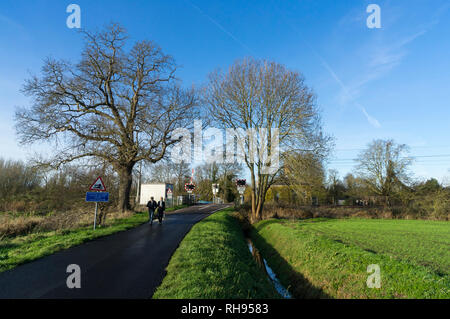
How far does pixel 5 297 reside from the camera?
420 cm

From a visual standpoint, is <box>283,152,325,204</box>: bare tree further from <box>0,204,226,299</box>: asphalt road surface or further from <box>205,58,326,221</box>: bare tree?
<box>0,204,226,299</box>: asphalt road surface

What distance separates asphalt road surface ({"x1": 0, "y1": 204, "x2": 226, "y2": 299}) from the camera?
14.7 feet

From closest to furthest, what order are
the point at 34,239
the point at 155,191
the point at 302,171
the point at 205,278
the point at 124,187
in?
the point at 205,278 → the point at 34,239 → the point at 302,171 → the point at 124,187 → the point at 155,191

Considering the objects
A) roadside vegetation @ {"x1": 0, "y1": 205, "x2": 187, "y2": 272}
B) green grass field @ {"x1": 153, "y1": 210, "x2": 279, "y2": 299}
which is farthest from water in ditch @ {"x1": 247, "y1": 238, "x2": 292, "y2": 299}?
roadside vegetation @ {"x1": 0, "y1": 205, "x2": 187, "y2": 272}

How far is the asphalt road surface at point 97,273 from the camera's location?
176 inches

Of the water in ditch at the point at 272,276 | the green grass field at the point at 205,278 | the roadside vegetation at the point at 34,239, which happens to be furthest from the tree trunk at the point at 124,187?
the green grass field at the point at 205,278

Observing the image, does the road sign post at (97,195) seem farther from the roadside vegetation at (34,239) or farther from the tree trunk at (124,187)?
the tree trunk at (124,187)

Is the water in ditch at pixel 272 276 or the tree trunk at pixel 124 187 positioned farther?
the tree trunk at pixel 124 187

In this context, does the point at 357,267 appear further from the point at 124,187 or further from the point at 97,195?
the point at 124,187

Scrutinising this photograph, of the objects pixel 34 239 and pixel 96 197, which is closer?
pixel 34 239

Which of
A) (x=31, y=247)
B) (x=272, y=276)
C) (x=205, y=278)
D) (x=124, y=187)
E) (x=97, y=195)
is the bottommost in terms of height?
(x=272, y=276)

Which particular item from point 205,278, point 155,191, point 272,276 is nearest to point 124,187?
point 155,191

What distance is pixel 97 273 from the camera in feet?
18.4

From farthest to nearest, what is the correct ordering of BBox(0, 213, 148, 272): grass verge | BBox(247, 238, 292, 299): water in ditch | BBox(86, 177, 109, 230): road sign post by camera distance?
1. BBox(86, 177, 109, 230): road sign post
2. BBox(247, 238, 292, 299): water in ditch
3. BBox(0, 213, 148, 272): grass verge
